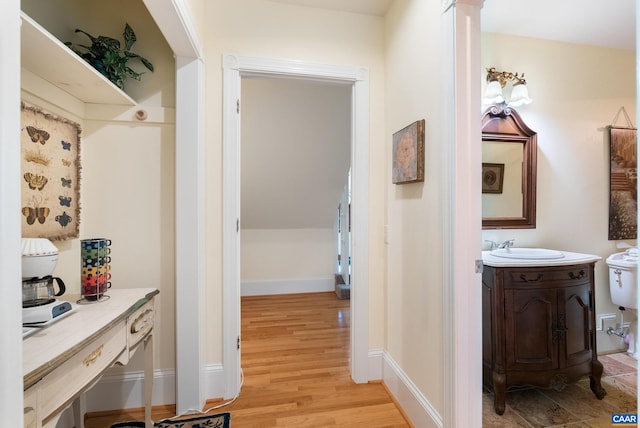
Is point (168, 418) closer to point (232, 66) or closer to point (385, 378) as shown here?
point (385, 378)

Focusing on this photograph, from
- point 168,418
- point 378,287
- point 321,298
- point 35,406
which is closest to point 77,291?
point 168,418

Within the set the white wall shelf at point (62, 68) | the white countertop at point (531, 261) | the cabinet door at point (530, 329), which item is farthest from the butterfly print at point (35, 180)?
the cabinet door at point (530, 329)

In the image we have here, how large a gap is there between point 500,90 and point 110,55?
2472mm

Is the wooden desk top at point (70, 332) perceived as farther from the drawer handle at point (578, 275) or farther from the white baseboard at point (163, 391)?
the drawer handle at point (578, 275)

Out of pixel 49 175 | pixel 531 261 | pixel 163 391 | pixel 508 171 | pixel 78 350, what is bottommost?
pixel 163 391

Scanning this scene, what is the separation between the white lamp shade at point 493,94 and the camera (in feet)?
6.85

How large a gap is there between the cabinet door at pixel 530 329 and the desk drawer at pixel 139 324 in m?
1.96

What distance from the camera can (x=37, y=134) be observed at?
50.5 inches

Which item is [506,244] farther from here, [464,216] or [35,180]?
[35,180]

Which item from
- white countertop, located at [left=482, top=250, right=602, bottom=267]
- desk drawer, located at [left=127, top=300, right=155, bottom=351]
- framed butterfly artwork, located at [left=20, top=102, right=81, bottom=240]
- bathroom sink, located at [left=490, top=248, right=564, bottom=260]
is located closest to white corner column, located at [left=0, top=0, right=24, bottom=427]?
desk drawer, located at [left=127, top=300, right=155, bottom=351]

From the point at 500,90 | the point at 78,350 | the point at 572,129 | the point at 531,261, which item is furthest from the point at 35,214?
the point at 572,129

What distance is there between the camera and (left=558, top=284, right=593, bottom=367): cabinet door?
69.1 inches

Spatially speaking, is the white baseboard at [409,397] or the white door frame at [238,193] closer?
the white baseboard at [409,397]

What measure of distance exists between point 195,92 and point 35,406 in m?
1.50
